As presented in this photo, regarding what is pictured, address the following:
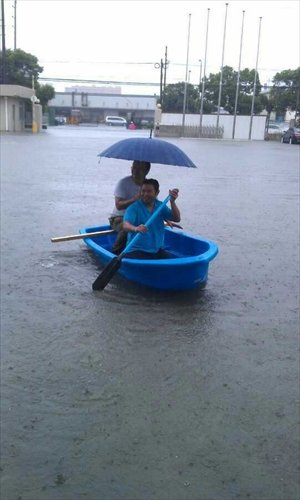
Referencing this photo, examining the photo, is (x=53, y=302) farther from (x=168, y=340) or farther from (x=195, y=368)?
(x=195, y=368)

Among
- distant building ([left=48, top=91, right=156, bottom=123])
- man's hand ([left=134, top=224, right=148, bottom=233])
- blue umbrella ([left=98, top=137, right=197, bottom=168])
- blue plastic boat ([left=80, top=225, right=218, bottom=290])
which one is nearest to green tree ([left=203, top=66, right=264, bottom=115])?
distant building ([left=48, top=91, right=156, bottom=123])

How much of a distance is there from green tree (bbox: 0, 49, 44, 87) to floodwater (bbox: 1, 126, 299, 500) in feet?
161

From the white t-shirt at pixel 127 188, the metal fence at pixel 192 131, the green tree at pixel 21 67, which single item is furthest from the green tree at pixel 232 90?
the white t-shirt at pixel 127 188

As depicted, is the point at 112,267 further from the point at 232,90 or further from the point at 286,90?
the point at 286,90

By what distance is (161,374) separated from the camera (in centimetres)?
397

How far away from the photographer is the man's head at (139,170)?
5.93 meters

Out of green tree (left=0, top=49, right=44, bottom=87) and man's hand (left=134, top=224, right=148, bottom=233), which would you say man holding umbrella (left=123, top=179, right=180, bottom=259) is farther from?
green tree (left=0, top=49, right=44, bottom=87)

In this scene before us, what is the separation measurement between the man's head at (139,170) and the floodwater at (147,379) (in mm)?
1067

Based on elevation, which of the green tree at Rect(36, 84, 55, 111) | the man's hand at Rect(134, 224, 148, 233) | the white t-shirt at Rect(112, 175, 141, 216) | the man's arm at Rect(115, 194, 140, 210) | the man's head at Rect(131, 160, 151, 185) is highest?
the green tree at Rect(36, 84, 55, 111)

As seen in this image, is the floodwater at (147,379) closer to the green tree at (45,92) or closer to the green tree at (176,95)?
the green tree at (45,92)

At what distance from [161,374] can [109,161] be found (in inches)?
691

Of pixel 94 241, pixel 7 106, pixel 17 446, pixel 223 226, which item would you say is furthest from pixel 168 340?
pixel 7 106

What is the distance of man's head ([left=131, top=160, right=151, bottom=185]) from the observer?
19.5ft

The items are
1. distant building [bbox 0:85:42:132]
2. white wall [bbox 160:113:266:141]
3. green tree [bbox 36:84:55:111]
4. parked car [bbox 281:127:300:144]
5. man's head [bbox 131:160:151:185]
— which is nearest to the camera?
man's head [bbox 131:160:151:185]
